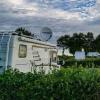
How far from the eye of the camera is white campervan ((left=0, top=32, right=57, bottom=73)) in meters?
12.1

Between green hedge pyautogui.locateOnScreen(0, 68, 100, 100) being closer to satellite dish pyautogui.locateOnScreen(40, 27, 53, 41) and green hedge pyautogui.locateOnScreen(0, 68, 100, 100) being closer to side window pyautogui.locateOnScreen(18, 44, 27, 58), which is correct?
side window pyautogui.locateOnScreen(18, 44, 27, 58)

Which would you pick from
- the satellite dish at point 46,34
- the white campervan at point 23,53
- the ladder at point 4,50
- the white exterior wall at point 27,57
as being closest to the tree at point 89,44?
the satellite dish at point 46,34

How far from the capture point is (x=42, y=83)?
7418 mm

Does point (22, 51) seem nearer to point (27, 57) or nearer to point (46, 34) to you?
point (27, 57)

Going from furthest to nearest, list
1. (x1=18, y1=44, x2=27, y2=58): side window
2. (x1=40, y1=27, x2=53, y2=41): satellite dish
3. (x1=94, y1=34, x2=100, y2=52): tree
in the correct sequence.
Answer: (x1=94, y1=34, x2=100, y2=52): tree → (x1=40, y1=27, x2=53, y2=41): satellite dish → (x1=18, y1=44, x2=27, y2=58): side window

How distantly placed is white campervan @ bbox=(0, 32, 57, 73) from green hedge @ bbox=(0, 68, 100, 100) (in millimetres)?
2759

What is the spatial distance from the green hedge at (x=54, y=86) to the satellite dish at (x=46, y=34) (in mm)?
8301

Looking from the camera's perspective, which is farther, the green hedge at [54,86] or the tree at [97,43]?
→ the tree at [97,43]

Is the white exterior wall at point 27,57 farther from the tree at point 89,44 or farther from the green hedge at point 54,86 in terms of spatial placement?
the tree at point 89,44

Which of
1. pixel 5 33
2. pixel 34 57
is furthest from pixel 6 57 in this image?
pixel 34 57

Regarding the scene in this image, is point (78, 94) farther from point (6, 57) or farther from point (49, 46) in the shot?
point (49, 46)

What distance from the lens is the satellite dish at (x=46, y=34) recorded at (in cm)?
1628

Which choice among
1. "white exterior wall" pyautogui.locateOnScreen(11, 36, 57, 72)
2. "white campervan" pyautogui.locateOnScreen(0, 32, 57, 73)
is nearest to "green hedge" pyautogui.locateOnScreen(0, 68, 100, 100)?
"white campervan" pyautogui.locateOnScreen(0, 32, 57, 73)

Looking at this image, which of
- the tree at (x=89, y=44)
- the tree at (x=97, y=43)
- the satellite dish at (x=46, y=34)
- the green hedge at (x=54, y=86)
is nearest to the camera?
the green hedge at (x=54, y=86)
